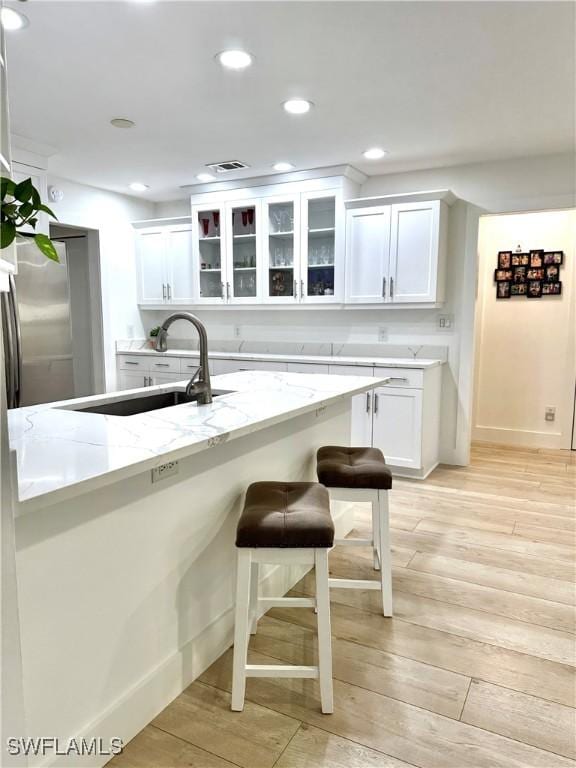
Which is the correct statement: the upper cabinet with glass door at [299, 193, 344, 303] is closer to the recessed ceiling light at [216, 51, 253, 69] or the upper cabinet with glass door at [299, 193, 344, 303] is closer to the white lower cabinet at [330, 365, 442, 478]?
the white lower cabinet at [330, 365, 442, 478]

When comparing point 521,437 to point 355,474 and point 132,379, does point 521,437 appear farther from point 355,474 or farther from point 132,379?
point 132,379

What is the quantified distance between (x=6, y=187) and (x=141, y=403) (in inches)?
→ 63.8

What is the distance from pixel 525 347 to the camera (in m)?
5.25

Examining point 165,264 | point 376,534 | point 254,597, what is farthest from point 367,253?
point 254,597

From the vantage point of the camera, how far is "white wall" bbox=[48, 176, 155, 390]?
502cm

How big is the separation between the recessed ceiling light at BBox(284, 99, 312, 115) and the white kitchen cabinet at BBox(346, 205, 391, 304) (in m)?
1.33

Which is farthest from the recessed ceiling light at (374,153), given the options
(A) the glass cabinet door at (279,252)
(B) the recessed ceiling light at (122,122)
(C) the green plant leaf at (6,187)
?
(C) the green plant leaf at (6,187)

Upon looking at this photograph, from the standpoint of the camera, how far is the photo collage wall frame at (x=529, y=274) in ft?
16.6

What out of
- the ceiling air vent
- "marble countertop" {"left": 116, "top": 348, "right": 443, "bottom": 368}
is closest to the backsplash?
"marble countertop" {"left": 116, "top": 348, "right": 443, "bottom": 368}

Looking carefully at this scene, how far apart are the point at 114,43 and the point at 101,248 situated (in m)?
3.08

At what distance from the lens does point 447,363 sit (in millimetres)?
→ 4496

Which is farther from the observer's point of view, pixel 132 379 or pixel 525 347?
pixel 132 379

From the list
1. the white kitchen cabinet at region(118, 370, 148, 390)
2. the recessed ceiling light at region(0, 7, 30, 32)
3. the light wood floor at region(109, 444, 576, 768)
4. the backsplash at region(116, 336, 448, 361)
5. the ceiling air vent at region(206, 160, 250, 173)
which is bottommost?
the light wood floor at region(109, 444, 576, 768)

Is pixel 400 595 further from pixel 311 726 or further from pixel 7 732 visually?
pixel 7 732
